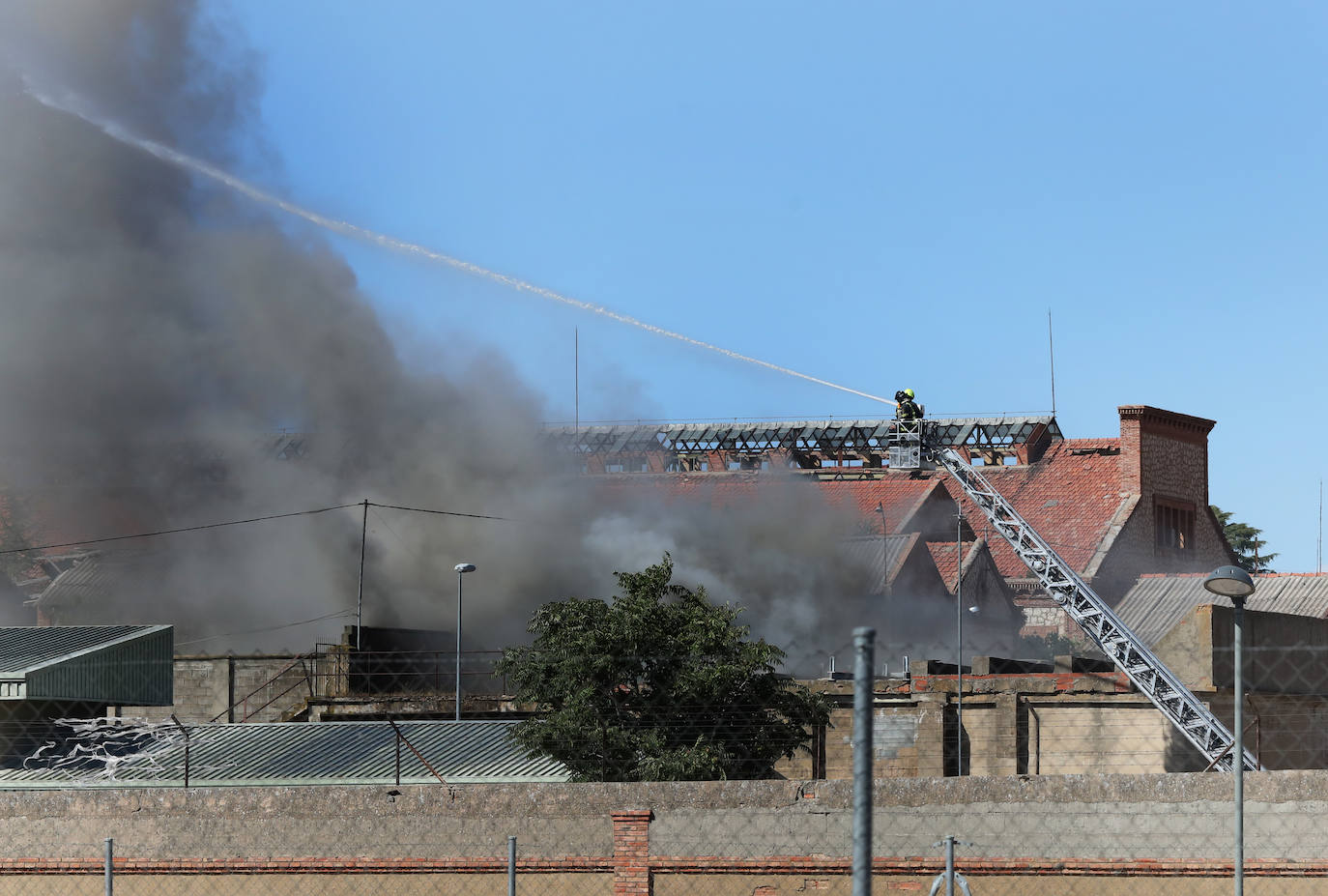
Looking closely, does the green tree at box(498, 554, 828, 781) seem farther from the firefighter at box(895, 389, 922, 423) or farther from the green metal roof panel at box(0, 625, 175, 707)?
the firefighter at box(895, 389, 922, 423)

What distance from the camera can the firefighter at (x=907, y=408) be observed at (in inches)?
1596

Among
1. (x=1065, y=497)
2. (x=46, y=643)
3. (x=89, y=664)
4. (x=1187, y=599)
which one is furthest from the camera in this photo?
(x=1065, y=497)

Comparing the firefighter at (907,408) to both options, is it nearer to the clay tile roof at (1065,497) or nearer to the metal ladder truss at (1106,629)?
the metal ladder truss at (1106,629)

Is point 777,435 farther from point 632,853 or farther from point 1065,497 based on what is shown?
point 632,853

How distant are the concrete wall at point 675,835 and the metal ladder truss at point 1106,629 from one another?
15.2m

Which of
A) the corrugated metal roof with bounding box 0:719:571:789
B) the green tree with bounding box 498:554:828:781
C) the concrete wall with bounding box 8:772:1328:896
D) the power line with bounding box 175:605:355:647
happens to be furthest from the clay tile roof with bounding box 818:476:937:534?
the concrete wall with bounding box 8:772:1328:896

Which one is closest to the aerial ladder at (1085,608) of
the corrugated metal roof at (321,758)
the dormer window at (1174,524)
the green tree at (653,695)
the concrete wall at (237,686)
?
the green tree at (653,695)

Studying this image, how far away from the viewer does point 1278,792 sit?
1337 cm

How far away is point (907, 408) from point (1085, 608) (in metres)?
6.68

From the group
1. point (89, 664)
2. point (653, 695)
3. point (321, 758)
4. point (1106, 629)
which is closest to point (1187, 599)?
point (1106, 629)

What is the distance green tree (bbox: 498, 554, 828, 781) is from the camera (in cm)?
2488

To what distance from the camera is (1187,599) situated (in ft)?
152

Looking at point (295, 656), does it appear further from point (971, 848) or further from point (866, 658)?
point (866, 658)

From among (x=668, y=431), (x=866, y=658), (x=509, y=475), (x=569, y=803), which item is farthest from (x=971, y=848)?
(x=668, y=431)
